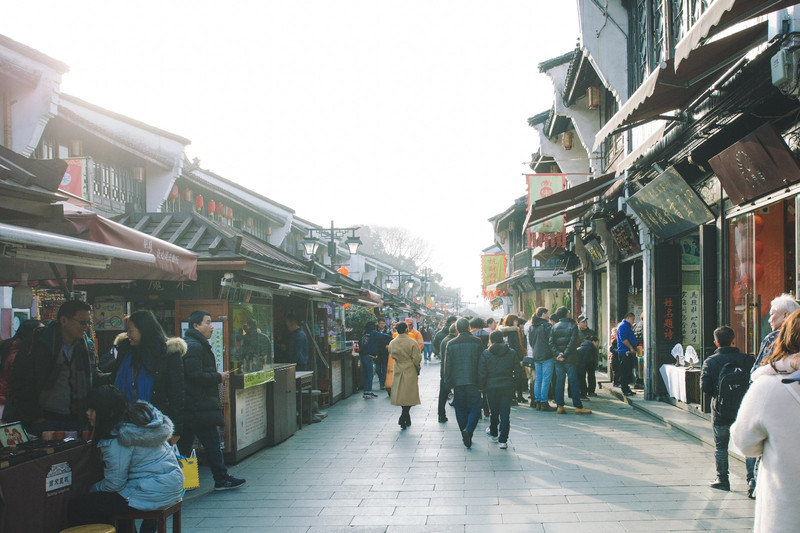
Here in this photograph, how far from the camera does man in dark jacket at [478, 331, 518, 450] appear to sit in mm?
9062

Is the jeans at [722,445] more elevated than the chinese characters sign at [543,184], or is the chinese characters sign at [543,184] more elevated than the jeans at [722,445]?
the chinese characters sign at [543,184]

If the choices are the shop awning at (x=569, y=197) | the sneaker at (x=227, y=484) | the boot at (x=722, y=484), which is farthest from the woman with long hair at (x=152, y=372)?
the shop awning at (x=569, y=197)

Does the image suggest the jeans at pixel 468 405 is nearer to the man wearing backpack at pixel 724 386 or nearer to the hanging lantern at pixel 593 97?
the man wearing backpack at pixel 724 386

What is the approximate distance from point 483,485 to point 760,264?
4.90 m

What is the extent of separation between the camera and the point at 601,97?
56.9 feet

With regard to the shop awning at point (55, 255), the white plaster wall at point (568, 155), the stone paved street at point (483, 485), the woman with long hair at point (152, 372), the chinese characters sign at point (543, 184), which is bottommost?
the stone paved street at point (483, 485)

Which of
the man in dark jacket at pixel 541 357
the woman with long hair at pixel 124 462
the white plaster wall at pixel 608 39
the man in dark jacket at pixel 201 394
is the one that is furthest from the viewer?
the white plaster wall at pixel 608 39

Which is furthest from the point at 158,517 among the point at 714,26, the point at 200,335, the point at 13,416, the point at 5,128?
the point at 5,128

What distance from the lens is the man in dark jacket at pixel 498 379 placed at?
357 inches

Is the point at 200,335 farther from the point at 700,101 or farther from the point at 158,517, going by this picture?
the point at 700,101

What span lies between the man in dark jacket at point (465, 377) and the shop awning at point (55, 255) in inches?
186

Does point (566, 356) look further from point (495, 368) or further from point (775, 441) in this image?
point (775, 441)

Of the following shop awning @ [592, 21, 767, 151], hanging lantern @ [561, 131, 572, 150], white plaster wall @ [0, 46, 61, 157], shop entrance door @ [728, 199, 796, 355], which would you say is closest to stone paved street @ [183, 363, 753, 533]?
shop entrance door @ [728, 199, 796, 355]

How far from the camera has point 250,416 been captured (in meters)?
9.02
